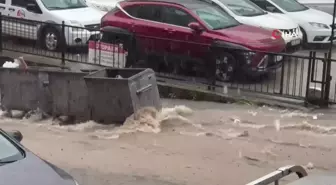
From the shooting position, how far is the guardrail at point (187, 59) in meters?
11.6

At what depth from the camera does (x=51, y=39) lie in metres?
14.4

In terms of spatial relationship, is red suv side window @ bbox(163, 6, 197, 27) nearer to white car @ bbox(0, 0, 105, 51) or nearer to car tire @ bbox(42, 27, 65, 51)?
white car @ bbox(0, 0, 105, 51)

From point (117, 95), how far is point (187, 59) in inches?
135

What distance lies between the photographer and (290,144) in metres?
8.71

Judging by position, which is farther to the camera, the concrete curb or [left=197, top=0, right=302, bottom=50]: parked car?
[left=197, top=0, right=302, bottom=50]: parked car

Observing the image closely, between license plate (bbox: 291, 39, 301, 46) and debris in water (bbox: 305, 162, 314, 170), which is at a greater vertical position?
license plate (bbox: 291, 39, 301, 46)

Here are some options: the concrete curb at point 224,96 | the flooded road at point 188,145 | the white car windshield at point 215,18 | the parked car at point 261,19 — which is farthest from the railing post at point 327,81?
the parked car at point 261,19

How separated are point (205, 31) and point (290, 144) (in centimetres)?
441

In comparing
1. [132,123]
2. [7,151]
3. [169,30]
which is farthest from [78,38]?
[7,151]

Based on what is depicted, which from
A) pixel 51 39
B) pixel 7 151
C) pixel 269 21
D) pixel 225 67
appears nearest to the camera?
pixel 7 151

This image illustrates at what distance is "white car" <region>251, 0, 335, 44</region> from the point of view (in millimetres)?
16453

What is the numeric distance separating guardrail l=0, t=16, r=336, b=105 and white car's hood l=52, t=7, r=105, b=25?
0.77 metres

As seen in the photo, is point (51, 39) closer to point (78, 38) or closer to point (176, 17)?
point (78, 38)

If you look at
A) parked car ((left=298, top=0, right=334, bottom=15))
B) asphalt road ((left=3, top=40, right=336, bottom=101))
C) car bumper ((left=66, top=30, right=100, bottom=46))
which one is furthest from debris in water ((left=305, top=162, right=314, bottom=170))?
parked car ((left=298, top=0, right=334, bottom=15))
